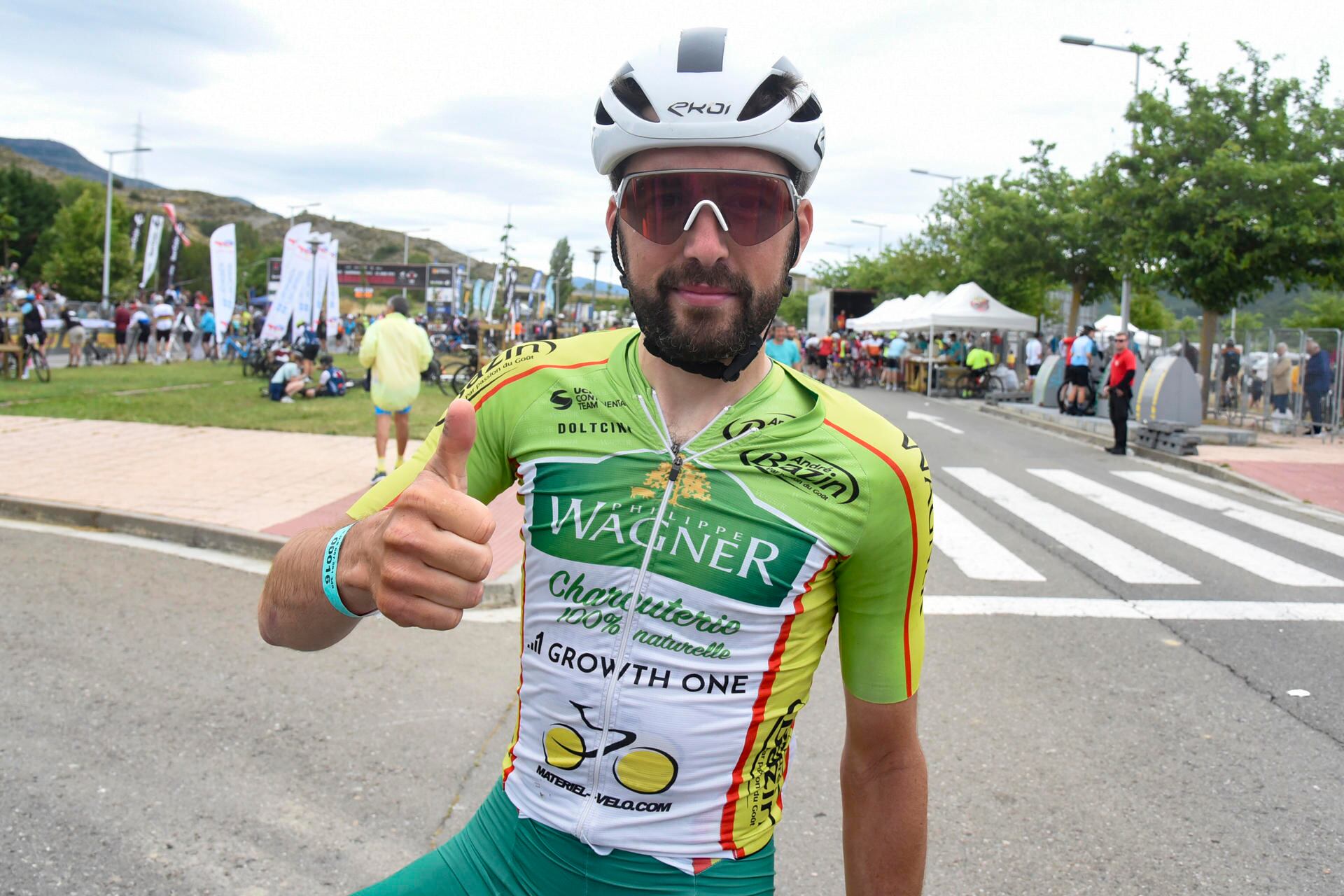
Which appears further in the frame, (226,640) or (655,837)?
(226,640)

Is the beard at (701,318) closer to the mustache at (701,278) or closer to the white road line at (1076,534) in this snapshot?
the mustache at (701,278)

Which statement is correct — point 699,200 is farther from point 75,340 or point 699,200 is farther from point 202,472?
point 75,340

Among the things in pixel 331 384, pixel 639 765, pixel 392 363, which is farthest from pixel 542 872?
pixel 331 384

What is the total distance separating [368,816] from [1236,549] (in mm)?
8286

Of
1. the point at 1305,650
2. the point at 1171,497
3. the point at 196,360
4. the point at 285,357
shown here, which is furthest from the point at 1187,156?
the point at 196,360

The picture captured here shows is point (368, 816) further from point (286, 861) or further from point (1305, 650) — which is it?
point (1305, 650)

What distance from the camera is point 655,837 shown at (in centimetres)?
165

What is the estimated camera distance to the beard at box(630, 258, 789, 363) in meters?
1.74

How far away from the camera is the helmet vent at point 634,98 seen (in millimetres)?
1830

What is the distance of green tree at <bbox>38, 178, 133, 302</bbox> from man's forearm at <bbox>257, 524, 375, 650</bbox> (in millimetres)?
72074

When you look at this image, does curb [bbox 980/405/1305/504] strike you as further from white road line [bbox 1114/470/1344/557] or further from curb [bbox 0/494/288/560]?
curb [bbox 0/494/288/560]

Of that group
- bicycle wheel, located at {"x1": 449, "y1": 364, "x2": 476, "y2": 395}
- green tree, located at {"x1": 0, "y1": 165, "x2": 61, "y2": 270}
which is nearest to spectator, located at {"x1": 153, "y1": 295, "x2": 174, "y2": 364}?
bicycle wheel, located at {"x1": 449, "y1": 364, "x2": 476, "y2": 395}

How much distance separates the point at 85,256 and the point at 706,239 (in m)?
73.9

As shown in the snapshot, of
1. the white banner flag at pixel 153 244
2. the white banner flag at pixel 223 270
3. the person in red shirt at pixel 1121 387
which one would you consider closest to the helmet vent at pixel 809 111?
the person in red shirt at pixel 1121 387
